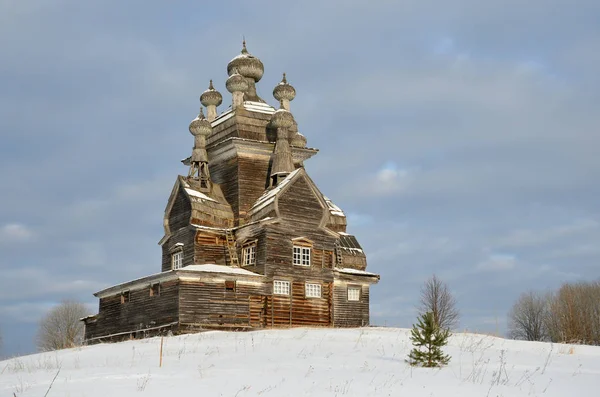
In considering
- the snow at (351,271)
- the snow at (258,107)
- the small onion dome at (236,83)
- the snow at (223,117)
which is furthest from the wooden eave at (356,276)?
the small onion dome at (236,83)

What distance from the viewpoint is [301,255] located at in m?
36.8

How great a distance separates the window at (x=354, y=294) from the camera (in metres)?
41.6

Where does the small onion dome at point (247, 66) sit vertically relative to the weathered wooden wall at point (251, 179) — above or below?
above

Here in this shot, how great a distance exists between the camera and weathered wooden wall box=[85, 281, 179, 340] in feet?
109

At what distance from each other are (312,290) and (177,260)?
8263 mm

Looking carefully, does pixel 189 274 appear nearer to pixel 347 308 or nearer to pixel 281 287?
pixel 281 287

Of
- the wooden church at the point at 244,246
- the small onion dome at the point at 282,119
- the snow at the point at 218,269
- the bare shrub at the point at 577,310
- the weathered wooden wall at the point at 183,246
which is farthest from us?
the bare shrub at the point at 577,310

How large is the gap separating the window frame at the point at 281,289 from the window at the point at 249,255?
1.72 m

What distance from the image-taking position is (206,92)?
44.8 meters

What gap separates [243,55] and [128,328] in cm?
1968

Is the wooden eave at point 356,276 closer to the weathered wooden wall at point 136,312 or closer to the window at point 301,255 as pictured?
the window at point 301,255

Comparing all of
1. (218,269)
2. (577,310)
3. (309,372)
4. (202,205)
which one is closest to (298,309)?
(218,269)

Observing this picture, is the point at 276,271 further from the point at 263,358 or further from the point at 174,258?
the point at 263,358

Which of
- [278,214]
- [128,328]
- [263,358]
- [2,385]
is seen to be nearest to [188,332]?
[128,328]
